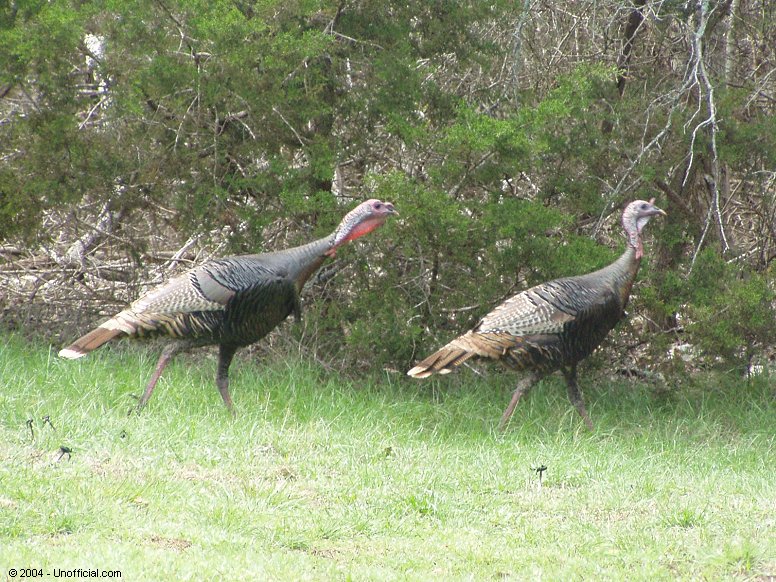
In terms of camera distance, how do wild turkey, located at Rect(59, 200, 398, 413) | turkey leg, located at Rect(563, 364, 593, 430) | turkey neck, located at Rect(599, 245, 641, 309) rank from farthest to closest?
turkey leg, located at Rect(563, 364, 593, 430) → turkey neck, located at Rect(599, 245, 641, 309) → wild turkey, located at Rect(59, 200, 398, 413)

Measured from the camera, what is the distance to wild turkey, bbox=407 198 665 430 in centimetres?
674

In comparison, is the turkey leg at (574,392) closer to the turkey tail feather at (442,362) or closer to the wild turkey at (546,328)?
the wild turkey at (546,328)

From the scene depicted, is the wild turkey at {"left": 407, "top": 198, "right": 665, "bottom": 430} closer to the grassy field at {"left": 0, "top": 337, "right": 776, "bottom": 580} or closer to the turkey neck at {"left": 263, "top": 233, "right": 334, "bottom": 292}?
the grassy field at {"left": 0, "top": 337, "right": 776, "bottom": 580}

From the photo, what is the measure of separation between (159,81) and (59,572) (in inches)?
179

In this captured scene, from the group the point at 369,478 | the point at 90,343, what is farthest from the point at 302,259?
the point at 369,478

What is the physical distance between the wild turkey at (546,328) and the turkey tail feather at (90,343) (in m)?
1.91

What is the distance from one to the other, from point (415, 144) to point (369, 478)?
3.19 meters

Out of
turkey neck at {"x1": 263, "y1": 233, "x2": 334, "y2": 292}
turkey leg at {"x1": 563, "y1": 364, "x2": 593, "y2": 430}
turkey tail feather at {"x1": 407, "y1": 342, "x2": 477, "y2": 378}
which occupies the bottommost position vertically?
turkey leg at {"x1": 563, "y1": 364, "x2": 593, "y2": 430}

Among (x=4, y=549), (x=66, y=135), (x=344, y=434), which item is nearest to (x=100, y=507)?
(x=4, y=549)

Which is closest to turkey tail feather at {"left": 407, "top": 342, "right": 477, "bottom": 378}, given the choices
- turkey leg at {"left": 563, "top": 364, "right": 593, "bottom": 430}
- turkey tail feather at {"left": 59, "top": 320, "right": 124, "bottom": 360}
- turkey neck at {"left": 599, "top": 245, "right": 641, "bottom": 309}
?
turkey leg at {"left": 563, "top": 364, "right": 593, "bottom": 430}

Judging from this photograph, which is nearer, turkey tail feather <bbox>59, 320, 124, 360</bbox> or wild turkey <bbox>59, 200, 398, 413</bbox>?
turkey tail feather <bbox>59, 320, 124, 360</bbox>

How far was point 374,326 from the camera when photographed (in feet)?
25.4

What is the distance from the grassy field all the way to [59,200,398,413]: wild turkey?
0.41 metres

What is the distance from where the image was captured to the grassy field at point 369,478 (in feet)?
13.8
